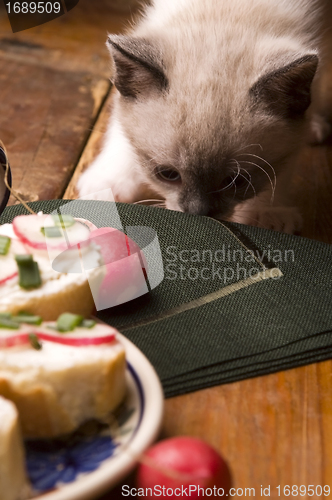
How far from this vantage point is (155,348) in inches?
24.5

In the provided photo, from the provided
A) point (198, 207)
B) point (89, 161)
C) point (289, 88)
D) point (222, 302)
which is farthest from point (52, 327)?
point (89, 161)

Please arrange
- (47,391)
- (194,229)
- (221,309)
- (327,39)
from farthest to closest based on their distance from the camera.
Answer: (327,39)
(194,229)
(221,309)
(47,391)

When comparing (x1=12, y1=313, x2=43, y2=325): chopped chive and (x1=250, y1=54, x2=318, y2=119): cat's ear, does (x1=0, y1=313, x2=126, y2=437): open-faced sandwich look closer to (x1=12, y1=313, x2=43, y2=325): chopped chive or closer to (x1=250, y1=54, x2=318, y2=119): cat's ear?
(x1=12, y1=313, x2=43, y2=325): chopped chive

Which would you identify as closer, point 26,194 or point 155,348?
point 155,348

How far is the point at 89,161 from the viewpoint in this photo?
1.25m

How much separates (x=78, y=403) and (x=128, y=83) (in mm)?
685

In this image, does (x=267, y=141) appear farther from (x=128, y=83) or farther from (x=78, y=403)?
(x=78, y=403)

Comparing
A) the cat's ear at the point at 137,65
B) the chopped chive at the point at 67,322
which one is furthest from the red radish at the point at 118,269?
the cat's ear at the point at 137,65

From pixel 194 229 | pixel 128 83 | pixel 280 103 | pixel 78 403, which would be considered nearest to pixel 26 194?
pixel 128 83

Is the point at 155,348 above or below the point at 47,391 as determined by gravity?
below

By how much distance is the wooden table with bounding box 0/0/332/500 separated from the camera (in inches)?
20.4

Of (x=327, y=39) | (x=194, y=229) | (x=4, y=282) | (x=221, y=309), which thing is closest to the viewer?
(x=4, y=282)

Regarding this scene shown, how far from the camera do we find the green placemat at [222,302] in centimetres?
61

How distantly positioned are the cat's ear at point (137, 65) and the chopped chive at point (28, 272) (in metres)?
A: 0.47
